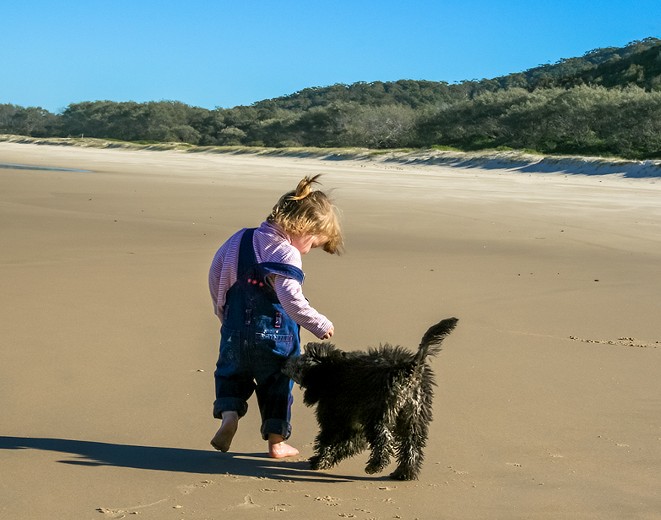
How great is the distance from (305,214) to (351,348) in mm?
1976

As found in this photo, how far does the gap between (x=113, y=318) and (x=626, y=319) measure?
3.56 meters

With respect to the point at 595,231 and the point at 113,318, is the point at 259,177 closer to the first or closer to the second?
the point at 595,231

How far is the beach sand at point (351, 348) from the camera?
136 inches

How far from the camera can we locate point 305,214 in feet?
12.7

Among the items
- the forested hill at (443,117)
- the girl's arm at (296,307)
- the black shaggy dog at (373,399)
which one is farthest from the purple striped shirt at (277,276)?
the forested hill at (443,117)

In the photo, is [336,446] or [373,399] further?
[336,446]

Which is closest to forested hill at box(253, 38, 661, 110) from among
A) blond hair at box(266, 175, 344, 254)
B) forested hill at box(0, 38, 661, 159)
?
forested hill at box(0, 38, 661, 159)

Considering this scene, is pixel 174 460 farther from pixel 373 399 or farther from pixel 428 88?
pixel 428 88

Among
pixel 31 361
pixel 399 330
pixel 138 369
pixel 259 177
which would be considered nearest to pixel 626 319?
pixel 399 330

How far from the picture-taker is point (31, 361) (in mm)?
5090

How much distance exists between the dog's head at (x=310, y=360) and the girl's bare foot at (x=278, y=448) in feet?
0.93

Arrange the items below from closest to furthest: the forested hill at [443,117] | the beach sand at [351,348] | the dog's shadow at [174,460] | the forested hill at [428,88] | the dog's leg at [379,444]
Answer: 1. the beach sand at [351,348]
2. the dog's leg at [379,444]
3. the dog's shadow at [174,460]
4. the forested hill at [443,117]
5. the forested hill at [428,88]

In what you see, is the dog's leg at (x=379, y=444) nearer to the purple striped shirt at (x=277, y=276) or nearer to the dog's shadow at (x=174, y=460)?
the dog's shadow at (x=174, y=460)

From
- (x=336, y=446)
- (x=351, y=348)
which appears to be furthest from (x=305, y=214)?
(x=351, y=348)
